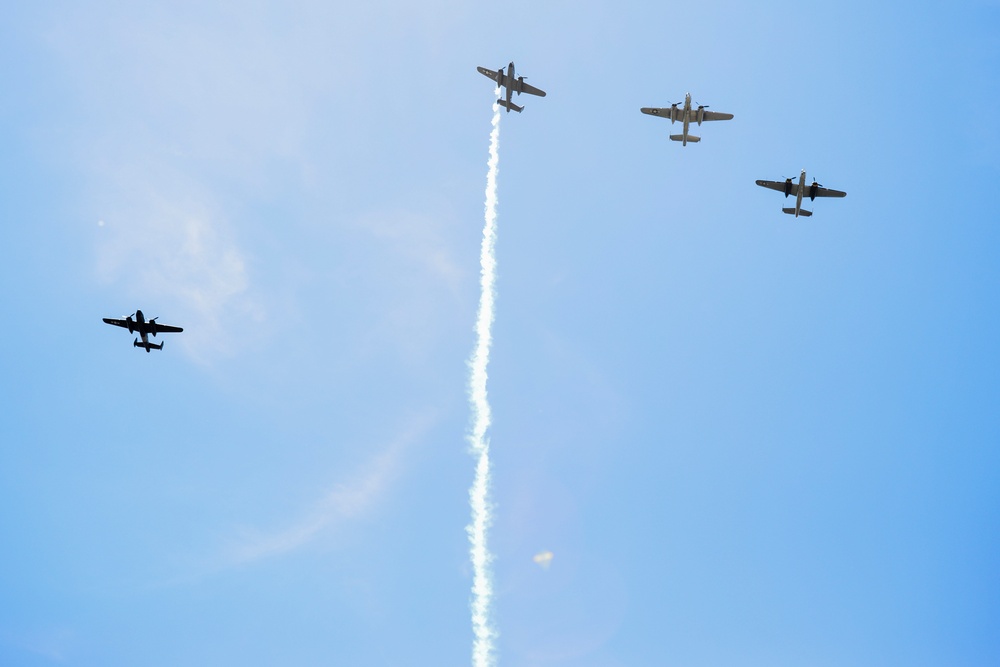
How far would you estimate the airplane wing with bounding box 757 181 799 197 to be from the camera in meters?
102

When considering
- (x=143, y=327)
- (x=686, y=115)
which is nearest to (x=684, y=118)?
(x=686, y=115)

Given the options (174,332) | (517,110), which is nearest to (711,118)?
(517,110)

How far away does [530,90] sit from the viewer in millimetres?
107000

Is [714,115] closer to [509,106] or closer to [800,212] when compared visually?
[800,212]

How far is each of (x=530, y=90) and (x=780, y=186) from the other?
34.3 meters

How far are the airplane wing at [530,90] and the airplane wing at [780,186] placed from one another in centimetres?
3034

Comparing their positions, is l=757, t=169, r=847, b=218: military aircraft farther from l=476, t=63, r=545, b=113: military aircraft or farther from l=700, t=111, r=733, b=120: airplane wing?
l=476, t=63, r=545, b=113: military aircraft

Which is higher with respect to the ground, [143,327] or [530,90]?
[530,90]

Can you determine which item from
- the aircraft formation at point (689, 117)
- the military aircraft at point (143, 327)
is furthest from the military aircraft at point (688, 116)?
the military aircraft at point (143, 327)

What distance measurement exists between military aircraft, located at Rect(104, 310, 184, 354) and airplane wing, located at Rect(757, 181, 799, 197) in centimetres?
A: 7427

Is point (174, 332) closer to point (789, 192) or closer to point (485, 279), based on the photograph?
point (485, 279)

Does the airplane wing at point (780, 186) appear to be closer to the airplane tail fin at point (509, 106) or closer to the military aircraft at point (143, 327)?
the airplane tail fin at point (509, 106)

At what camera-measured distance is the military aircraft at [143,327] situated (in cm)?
9405

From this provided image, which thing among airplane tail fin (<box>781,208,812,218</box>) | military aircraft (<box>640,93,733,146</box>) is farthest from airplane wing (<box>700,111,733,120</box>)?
airplane tail fin (<box>781,208,812,218</box>)
